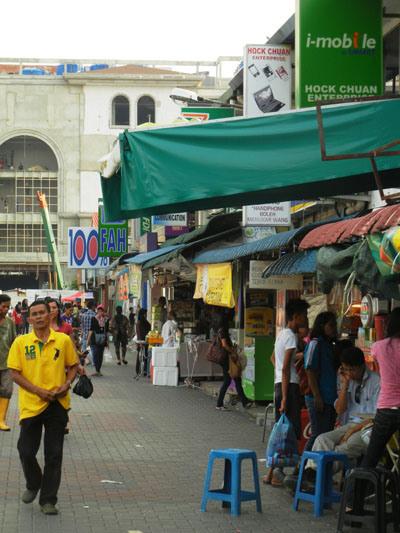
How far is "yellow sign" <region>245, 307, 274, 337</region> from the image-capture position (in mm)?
20016

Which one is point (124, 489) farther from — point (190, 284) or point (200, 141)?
point (190, 284)

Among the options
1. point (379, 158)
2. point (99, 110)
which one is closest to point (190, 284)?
point (379, 158)

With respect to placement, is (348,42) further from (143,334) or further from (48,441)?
(143,334)

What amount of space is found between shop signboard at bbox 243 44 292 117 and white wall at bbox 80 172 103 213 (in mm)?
72502

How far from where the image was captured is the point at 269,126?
843 centimetres

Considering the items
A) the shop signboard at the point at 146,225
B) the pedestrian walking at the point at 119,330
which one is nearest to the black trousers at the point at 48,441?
the pedestrian walking at the point at 119,330

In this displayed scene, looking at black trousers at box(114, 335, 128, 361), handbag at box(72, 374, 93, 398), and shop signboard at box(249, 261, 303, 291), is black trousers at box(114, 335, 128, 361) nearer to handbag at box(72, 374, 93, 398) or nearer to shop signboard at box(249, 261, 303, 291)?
shop signboard at box(249, 261, 303, 291)

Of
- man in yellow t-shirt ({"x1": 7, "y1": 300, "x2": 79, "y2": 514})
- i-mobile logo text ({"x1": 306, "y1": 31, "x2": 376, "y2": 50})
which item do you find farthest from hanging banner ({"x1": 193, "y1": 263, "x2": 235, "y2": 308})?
man in yellow t-shirt ({"x1": 7, "y1": 300, "x2": 79, "y2": 514})

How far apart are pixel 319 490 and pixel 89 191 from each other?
80565 mm

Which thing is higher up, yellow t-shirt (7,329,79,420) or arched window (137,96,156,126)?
arched window (137,96,156,126)

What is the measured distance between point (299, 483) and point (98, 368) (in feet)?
60.2

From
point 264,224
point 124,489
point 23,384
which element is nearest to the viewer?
point 23,384

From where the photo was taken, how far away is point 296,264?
42.0 feet

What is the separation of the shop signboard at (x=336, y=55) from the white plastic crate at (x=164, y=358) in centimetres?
1388
